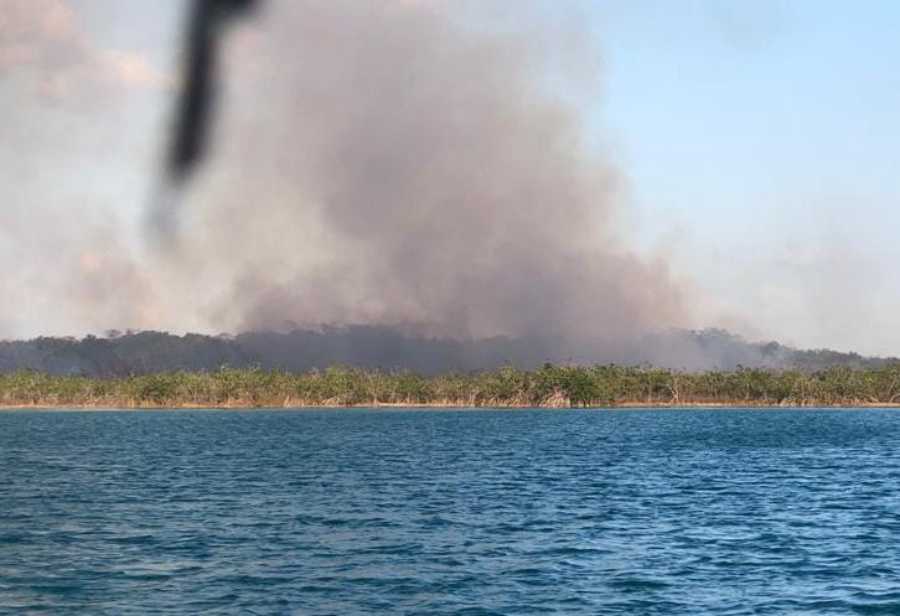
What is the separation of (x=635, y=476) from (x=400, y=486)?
19161 mm

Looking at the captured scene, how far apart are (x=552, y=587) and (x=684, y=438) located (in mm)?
115262

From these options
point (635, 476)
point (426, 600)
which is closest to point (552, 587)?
point (426, 600)

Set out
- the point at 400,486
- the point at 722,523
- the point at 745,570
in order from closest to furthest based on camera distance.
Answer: the point at 745,570 → the point at 722,523 → the point at 400,486

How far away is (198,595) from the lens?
3600cm

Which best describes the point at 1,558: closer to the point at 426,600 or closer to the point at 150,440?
the point at 426,600

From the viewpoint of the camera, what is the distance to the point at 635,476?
3378 inches

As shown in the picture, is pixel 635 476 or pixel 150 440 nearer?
pixel 635 476

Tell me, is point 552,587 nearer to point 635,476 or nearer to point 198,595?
point 198,595

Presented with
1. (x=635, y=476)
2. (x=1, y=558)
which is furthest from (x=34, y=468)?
(x=1, y=558)

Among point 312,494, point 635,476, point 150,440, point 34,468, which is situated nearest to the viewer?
point 312,494

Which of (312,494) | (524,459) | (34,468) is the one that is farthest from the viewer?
(524,459)

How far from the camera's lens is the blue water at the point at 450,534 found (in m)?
36.4

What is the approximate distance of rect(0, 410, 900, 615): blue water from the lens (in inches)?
1432

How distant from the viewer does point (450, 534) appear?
168 feet
